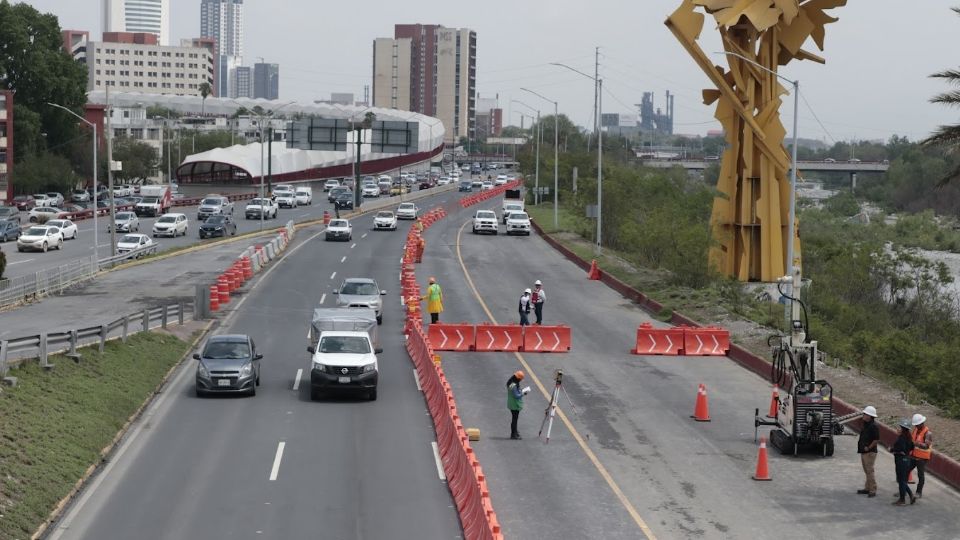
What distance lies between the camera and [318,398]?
29.5 meters

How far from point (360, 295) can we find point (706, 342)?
11.3 meters

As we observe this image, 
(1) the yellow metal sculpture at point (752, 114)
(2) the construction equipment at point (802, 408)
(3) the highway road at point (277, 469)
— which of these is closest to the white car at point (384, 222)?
(1) the yellow metal sculpture at point (752, 114)

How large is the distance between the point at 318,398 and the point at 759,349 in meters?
13.7

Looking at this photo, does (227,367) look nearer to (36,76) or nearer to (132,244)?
(132,244)

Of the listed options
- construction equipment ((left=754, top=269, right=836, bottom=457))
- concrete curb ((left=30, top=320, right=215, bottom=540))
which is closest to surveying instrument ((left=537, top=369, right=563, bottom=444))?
construction equipment ((left=754, top=269, right=836, bottom=457))

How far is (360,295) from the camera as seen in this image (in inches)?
1626

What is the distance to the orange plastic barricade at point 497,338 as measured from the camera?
36875 mm

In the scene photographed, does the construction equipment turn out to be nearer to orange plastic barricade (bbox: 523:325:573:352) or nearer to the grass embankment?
orange plastic barricade (bbox: 523:325:573:352)

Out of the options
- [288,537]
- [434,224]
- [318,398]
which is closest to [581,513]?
[288,537]

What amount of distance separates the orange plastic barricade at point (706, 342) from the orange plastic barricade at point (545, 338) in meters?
3.59

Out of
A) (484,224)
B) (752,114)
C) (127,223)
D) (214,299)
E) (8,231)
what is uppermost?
(752,114)

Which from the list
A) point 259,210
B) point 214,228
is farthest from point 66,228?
point 259,210

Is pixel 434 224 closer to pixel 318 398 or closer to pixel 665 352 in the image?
pixel 665 352

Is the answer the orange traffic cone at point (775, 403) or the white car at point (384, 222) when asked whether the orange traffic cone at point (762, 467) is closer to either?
the orange traffic cone at point (775, 403)
